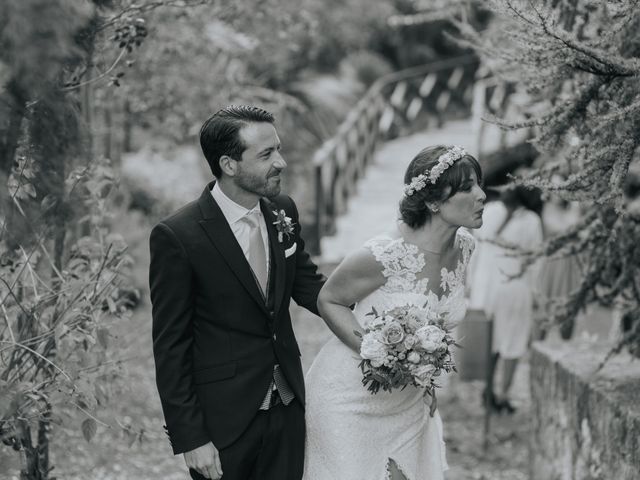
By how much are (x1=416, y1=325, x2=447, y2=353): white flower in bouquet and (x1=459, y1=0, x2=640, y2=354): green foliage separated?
739 millimetres

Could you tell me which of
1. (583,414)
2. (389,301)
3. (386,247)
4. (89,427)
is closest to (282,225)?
(386,247)

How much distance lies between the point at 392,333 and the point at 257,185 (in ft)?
2.43

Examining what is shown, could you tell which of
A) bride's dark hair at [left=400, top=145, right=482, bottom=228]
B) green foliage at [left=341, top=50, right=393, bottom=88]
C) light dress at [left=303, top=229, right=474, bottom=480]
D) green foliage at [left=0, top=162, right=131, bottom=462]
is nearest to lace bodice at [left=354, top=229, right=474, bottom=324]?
light dress at [left=303, top=229, right=474, bottom=480]

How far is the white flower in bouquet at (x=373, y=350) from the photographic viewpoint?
365cm

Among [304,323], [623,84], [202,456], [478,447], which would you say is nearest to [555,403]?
[478,447]

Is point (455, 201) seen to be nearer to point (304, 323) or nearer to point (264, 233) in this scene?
point (264, 233)

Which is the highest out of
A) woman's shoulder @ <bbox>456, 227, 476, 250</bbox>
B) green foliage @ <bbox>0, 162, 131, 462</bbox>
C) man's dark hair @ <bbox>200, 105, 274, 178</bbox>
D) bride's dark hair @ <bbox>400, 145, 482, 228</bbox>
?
man's dark hair @ <bbox>200, 105, 274, 178</bbox>

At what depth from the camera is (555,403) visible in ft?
19.0

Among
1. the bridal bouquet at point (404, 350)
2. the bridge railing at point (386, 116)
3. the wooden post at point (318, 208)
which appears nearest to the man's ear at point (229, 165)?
the bridal bouquet at point (404, 350)

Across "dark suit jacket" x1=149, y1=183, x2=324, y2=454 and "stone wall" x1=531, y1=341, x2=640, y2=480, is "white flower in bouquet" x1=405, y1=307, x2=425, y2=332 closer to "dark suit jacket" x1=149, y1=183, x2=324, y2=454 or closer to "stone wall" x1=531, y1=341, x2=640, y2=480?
"dark suit jacket" x1=149, y1=183, x2=324, y2=454

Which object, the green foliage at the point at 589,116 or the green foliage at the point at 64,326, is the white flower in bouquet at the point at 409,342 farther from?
the green foliage at the point at 64,326

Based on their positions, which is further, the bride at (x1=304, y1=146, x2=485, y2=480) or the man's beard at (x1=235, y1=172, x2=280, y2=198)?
the bride at (x1=304, y1=146, x2=485, y2=480)

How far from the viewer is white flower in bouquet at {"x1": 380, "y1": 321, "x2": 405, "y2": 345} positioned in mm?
3615

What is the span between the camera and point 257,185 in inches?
145
